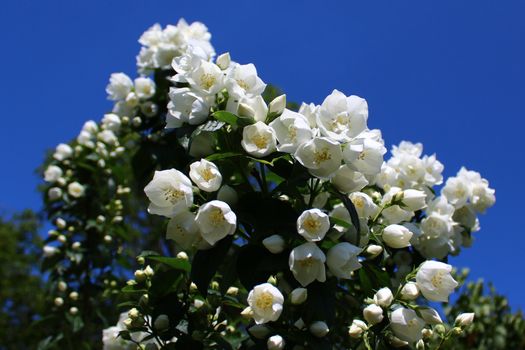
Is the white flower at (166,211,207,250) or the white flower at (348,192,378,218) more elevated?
the white flower at (348,192,378,218)

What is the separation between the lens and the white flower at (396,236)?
203 cm

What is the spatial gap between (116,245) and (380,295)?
3148 millimetres

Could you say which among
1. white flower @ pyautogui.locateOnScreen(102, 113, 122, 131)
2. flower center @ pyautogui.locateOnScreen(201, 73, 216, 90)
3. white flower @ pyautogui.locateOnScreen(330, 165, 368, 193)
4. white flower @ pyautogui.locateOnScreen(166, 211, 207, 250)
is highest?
white flower @ pyautogui.locateOnScreen(102, 113, 122, 131)

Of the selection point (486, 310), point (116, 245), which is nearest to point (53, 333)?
point (116, 245)

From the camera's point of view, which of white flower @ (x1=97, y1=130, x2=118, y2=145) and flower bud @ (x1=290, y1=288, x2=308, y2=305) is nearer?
flower bud @ (x1=290, y1=288, x2=308, y2=305)

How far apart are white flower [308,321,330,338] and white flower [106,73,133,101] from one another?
2455 millimetres

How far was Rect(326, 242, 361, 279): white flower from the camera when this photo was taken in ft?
5.92

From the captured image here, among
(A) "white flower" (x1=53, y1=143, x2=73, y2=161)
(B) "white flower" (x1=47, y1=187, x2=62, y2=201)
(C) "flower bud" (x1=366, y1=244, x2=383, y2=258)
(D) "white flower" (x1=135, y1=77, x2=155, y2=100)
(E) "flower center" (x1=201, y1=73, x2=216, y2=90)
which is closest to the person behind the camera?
(C) "flower bud" (x1=366, y1=244, x2=383, y2=258)

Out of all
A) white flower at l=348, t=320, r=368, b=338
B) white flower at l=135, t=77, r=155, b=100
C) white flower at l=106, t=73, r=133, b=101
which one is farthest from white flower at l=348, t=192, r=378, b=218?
white flower at l=106, t=73, r=133, b=101

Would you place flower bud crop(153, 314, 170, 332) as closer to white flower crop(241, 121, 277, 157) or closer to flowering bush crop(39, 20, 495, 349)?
flowering bush crop(39, 20, 495, 349)

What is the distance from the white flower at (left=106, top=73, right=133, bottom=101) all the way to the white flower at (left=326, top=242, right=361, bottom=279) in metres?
2.41

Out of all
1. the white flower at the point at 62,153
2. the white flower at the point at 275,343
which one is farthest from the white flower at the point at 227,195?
the white flower at the point at 62,153

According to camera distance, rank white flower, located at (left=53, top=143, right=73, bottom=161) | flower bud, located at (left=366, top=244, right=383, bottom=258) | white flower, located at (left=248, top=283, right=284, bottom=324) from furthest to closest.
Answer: white flower, located at (left=53, top=143, right=73, bottom=161)
flower bud, located at (left=366, top=244, right=383, bottom=258)
white flower, located at (left=248, top=283, right=284, bottom=324)

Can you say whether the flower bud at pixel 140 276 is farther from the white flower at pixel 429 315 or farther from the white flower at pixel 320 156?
the white flower at pixel 429 315
